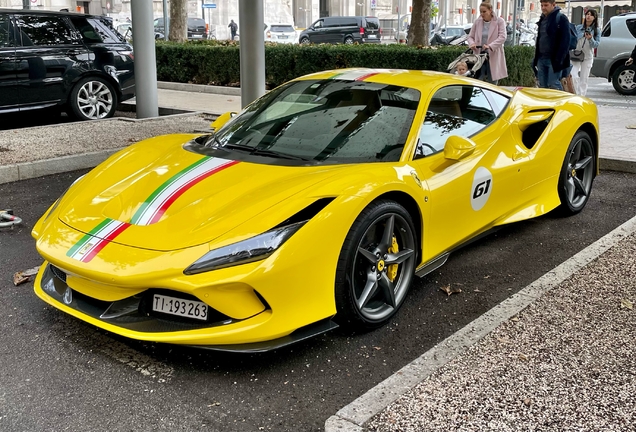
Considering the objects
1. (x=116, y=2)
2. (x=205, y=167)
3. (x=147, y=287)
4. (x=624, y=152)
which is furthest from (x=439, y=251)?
(x=116, y=2)

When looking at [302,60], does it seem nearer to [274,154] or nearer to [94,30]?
[94,30]

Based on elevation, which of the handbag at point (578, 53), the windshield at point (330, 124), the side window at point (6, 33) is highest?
the side window at point (6, 33)

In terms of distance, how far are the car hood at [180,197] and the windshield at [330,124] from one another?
277mm

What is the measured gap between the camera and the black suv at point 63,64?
925cm

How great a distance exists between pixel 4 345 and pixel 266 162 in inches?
66.4

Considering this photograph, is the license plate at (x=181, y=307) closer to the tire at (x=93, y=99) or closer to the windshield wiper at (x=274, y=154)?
the windshield wiper at (x=274, y=154)

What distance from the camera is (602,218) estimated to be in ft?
19.1

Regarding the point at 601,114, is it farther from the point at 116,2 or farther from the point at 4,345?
the point at 116,2

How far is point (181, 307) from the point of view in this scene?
10.1 ft

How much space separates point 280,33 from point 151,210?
37.5m

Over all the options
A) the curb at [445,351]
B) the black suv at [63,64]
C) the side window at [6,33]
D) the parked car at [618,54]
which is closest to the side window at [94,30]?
the black suv at [63,64]

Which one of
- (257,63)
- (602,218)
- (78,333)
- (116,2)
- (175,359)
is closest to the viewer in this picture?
(175,359)

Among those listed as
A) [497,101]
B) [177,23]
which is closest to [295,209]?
[497,101]

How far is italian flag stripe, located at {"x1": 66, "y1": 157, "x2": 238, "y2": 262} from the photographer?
3.26 m
